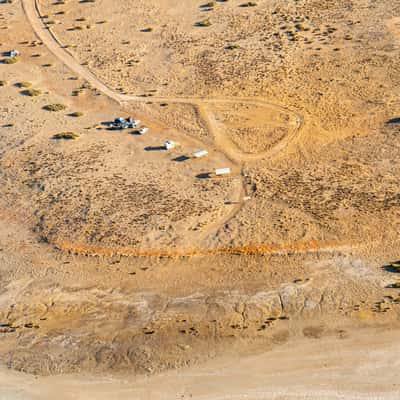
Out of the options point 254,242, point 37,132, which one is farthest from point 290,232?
point 37,132

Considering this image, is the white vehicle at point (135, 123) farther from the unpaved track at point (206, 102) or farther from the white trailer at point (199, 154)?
the white trailer at point (199, 154)

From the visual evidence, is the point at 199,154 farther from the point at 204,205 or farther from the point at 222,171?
the point at 204,205

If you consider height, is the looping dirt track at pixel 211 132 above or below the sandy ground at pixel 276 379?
above

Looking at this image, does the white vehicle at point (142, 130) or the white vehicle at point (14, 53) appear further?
the white vehicle at point (14, 53)

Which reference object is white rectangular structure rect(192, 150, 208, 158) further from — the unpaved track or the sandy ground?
the sandy ground

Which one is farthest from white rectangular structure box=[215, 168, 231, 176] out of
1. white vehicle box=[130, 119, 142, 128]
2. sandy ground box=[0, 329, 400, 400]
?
sandy ground box=[0, 329, 400, 400]

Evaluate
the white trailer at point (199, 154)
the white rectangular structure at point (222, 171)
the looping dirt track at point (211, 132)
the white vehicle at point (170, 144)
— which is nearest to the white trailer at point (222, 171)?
the white rectangular structure at point (222, 171)

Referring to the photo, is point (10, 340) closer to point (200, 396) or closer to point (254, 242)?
point (200, 396)
